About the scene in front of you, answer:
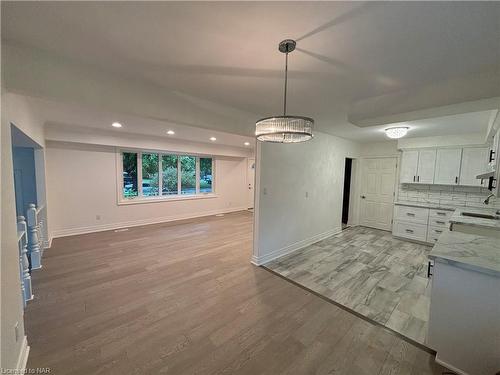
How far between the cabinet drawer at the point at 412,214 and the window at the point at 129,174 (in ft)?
22.1

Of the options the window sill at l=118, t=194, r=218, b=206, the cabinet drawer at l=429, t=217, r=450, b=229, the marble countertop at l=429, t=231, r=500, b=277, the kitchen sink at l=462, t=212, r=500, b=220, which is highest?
the kitchen sink at l=462, t=212, r=500, b=220

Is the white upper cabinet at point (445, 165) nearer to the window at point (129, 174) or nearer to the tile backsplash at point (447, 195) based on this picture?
the tile backsplash at point (447, 195)

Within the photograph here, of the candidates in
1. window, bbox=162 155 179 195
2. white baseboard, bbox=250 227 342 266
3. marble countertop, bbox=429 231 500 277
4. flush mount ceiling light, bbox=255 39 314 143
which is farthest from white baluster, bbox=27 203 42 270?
marble countertop, bbox=429 231 500 277

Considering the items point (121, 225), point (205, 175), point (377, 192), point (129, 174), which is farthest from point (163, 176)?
point (377, 192)

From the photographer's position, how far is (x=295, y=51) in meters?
1.58

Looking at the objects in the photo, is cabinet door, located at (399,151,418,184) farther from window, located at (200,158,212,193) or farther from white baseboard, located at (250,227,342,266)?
window, located at (200,158,212,193)

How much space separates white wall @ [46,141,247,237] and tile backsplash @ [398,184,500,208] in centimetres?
638

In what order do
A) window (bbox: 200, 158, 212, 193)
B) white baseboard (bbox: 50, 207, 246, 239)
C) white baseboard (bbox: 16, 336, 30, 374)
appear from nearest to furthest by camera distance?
1. white baseboard (bbox: 16, 336, 30, 374)
2. white baseboard (bbox: 50, 207, 246, 239)
3. window (bbox: 200, 158, 212, 193)

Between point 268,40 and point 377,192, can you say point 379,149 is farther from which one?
point 268,40

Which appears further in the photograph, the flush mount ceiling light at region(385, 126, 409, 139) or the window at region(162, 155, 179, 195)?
the window at region(162, 155, 179, 195)

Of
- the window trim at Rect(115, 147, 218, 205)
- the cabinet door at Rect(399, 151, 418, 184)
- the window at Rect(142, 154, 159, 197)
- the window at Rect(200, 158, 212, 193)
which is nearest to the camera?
the cabinet door at Rect(399, 151, 418, 184)

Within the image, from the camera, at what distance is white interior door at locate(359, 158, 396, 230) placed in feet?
18.0

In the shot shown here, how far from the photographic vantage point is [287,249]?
3.91 meters

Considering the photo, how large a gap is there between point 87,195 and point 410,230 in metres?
7.51
